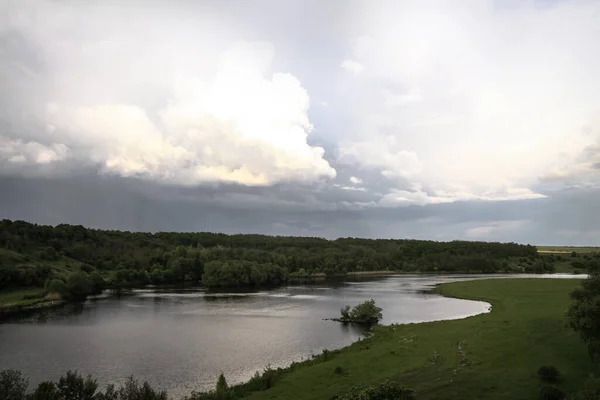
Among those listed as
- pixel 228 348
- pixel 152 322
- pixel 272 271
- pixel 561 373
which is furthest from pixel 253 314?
pixel 272 271

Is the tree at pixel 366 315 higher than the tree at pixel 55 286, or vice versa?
the tree at pixel 55 286

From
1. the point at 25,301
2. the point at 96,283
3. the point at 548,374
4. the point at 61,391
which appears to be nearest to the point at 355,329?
the point at 548,374

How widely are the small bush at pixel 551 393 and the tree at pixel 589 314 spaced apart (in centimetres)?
604

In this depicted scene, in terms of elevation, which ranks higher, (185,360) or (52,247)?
(52,247)

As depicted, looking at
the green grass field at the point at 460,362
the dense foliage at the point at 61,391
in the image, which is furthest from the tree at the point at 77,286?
the green grass field at the point at 460,362

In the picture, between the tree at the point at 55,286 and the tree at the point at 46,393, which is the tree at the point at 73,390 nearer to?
the tree at the point at 46,393

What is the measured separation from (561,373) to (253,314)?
6542 centimetres

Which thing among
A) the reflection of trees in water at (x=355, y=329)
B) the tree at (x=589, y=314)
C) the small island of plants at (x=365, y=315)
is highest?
the tree at (x=589, y=314)

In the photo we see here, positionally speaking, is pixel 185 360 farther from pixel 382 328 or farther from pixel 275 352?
pixel 382 328

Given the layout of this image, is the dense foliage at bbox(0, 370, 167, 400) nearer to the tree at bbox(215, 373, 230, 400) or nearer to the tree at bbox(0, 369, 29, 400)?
the tree at bbox(0, 369, 29, 400)

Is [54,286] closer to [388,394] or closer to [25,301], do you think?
[25,301]

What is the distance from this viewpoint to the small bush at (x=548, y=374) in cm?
3550

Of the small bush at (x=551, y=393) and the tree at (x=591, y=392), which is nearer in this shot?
the tree at (x=591, y=392)

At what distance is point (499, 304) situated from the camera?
300ft
